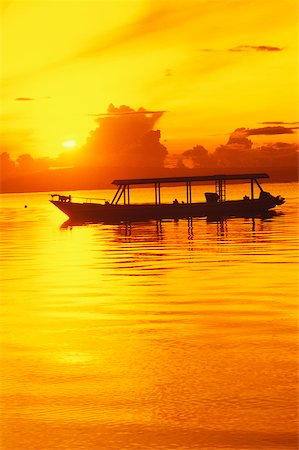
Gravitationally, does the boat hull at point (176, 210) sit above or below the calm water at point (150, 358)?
above

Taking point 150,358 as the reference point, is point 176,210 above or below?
above

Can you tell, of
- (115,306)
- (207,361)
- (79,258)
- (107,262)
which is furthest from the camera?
(79,258)

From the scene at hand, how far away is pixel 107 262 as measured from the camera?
39.5 metres

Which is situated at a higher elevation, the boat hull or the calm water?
the boat hull

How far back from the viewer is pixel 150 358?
16.4 meters

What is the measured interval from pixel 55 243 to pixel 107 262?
718 inches

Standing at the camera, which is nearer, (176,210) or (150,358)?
(150,358)

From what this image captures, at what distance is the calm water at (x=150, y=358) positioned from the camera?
465 inches

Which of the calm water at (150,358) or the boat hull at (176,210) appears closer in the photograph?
the calm water at (150,358)

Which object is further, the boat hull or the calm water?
the boat hull

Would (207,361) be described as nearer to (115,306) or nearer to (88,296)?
(115,306)

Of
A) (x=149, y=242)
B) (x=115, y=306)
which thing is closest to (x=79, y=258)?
(x=149, y=242)

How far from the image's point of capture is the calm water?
11820 mm

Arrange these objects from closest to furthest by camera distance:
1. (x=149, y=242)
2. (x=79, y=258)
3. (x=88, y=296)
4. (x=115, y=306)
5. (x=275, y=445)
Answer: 1. (x=275, y=445)
2. (x=115, y=306)
3. (x=88, y=296)
4. (x=79, y=258)
5. (x=149, y=242)
